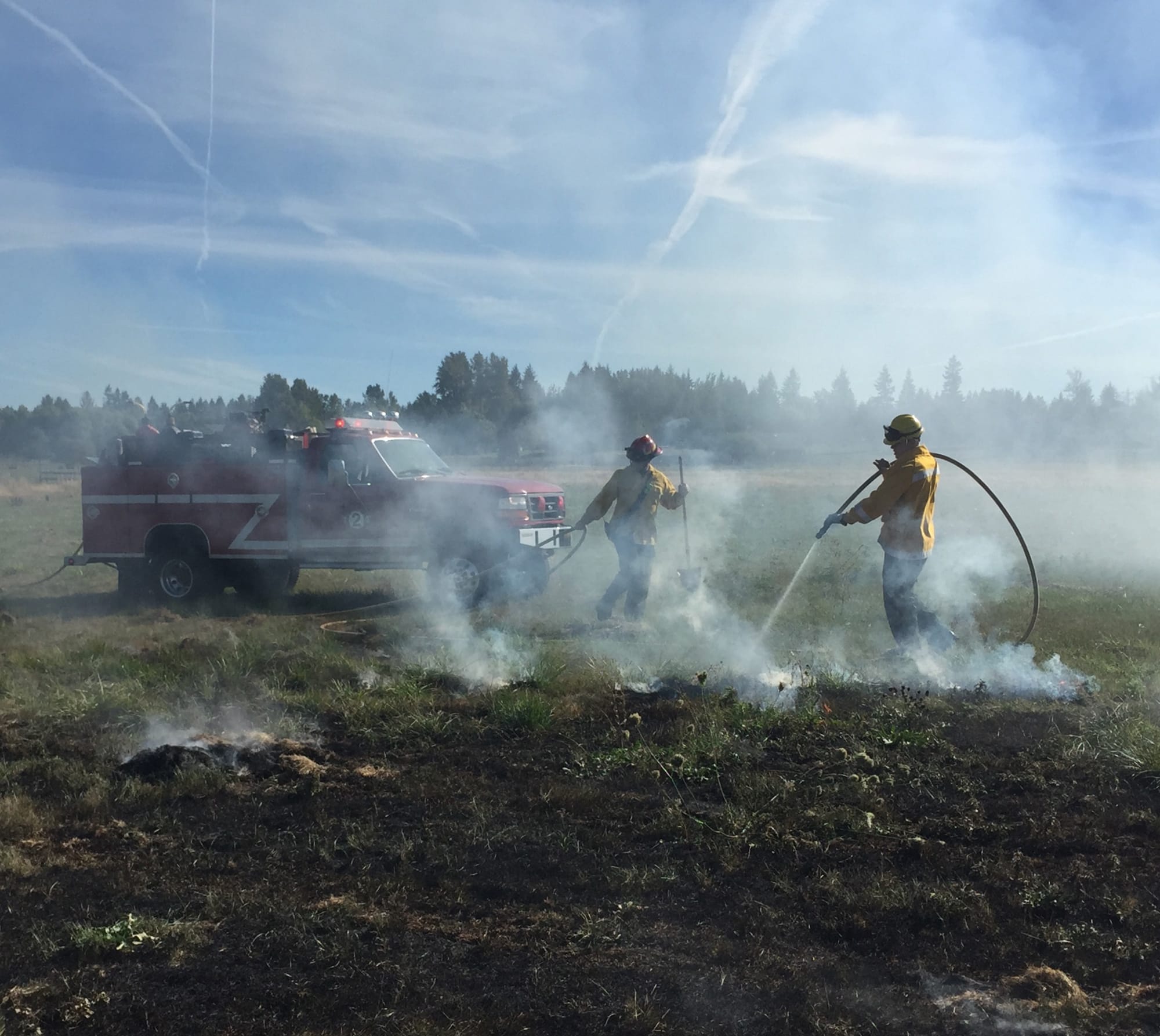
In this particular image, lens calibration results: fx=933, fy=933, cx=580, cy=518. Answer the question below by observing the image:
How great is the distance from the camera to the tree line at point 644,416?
15.3 meters

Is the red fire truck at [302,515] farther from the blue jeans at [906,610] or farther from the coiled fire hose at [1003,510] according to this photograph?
the blue jeans at [906,610]

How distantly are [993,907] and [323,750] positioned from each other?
406 cm

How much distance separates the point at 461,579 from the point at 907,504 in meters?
5.49

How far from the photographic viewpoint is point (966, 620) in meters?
10.4

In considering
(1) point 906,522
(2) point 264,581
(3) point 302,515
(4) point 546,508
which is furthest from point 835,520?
(2) point 264,581

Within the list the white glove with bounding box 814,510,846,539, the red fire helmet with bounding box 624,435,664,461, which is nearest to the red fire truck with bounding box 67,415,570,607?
the red fire helmet with bounding box 624,435,664,461

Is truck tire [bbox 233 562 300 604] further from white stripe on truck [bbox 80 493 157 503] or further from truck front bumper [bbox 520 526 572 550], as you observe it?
truck front bumper [bbox 520 526 572 550]

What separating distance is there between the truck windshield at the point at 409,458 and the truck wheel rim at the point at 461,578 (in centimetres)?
131

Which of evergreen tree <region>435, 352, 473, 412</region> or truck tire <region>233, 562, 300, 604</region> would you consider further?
evergreen tree <region>435, 352, 473, 412</region>

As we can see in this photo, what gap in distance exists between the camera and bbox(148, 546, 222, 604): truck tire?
12414 millimetres

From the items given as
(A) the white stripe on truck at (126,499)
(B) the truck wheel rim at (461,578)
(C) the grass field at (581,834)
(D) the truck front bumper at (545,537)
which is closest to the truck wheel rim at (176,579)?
(A) the white stripe on truck at (126,499)

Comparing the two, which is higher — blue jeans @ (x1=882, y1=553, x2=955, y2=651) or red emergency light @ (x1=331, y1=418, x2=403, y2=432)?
red emergency light @ (x1=331, y1=418, x2=403, y2=432)

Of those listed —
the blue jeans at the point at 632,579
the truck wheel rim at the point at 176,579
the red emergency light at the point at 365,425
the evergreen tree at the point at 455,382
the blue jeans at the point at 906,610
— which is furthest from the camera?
the evergreen tree at the point at 455,382

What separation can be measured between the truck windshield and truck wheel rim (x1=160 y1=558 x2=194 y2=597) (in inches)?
125
